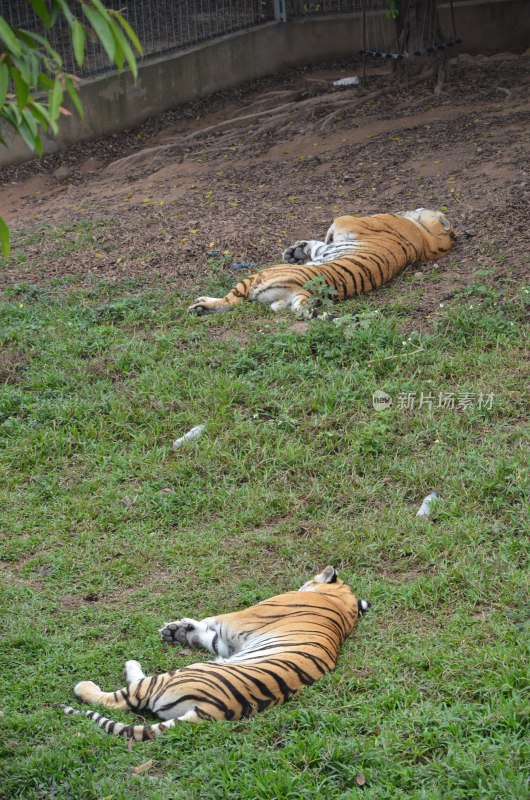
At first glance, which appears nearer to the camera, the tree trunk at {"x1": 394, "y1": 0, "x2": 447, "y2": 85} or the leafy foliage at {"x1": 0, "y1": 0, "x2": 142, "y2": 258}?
the leafy foliage at {"x1": 0, "y1": 0, "x2": 142, "y2": 258}

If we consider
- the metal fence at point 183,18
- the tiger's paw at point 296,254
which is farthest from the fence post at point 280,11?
the tiger's paw at point 296,254

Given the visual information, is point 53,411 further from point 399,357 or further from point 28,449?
point 399,357

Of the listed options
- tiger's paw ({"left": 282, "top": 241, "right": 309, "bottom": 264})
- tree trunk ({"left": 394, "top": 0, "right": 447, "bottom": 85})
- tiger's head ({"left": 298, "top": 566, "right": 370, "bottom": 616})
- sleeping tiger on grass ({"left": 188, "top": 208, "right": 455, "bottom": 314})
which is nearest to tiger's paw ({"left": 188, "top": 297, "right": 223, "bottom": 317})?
sleeping tiger on grass ({"left": 188, "top": 208, "right": 455, "bottom": 314})

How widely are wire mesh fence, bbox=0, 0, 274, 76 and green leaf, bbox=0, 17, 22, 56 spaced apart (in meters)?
10.2

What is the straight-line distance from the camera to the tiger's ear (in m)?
4.48

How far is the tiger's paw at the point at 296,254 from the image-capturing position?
26.8 feet

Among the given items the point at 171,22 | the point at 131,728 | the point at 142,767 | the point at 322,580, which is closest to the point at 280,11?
the point at 171,22

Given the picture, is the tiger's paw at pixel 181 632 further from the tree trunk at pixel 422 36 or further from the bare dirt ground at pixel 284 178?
the tree trunk at pixel 422 36

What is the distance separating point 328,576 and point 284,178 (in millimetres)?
6426

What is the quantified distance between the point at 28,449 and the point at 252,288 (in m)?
2.34

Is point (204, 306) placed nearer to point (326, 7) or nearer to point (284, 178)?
point (284, 178)

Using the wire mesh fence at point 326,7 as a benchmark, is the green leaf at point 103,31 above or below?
above

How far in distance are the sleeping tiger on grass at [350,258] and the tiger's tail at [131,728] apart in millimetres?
3957

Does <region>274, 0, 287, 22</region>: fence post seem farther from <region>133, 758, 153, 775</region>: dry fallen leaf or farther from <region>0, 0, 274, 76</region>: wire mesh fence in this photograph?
<region>133, 758, 153, 775</region>: dry fallen leaf
